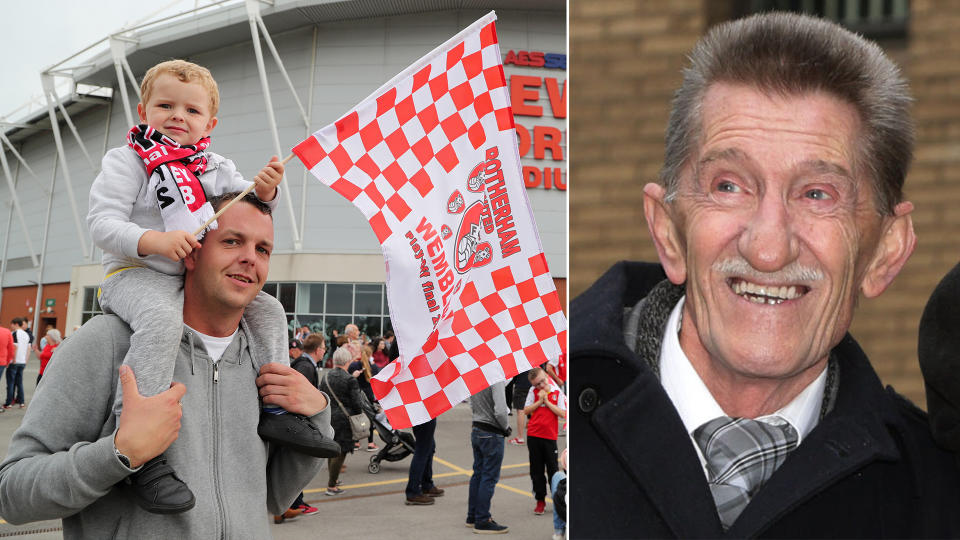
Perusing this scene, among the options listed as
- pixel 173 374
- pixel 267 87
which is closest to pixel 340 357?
pixel 173 374

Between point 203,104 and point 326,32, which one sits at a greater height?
point 326,32

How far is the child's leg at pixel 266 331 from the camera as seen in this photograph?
2262mm

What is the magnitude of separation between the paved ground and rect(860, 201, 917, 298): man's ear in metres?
5.52

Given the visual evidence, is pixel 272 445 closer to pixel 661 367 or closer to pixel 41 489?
pixel 41 489

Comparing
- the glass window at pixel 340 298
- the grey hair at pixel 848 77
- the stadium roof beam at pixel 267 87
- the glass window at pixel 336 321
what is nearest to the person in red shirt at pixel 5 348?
the stadium roof beam at pixel 267 87

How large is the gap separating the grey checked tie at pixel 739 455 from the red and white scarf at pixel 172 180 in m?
1.47

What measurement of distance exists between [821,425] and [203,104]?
6.52 feet

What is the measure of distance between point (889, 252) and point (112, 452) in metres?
1.74

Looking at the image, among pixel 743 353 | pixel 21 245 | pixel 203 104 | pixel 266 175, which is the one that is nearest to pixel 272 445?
pixel 266 175

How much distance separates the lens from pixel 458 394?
2.75m

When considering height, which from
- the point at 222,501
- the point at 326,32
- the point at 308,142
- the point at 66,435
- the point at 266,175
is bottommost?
the point at 222,501

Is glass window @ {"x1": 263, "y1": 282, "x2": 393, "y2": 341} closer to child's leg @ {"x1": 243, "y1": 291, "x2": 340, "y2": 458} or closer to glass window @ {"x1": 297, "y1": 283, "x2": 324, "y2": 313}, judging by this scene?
glass window @ {"x1": 297, "y1": 283, "x2": 324, "y2": 313}

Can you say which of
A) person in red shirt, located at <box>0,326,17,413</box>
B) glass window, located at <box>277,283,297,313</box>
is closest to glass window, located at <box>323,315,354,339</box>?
glass window, located at <box>277,283,297,313</box>

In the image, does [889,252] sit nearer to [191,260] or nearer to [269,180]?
[269,180]
